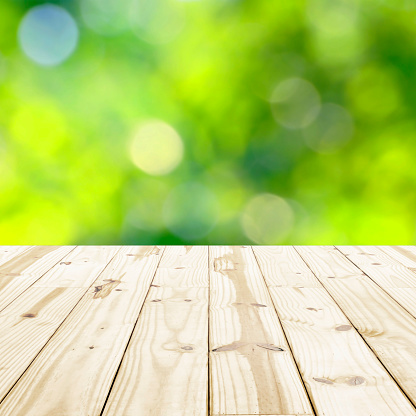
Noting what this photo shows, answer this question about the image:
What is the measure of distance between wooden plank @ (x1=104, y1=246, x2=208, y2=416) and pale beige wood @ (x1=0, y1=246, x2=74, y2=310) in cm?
37

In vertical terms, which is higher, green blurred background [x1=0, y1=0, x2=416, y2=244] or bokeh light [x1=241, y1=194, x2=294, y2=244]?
green blurred background [x1=0, y1=0, x2=416, y2=244]

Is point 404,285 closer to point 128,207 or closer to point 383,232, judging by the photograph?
point 383,232

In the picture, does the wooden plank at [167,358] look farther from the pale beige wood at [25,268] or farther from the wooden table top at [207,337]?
the pale beige wood at [25,268]

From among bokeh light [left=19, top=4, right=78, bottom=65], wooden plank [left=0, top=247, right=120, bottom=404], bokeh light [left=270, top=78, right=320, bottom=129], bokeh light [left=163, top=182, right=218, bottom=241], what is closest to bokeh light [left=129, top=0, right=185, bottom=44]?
bokeh light [left=19, top=4, right=78, bottom=65]

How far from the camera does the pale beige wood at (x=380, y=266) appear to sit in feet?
5.09

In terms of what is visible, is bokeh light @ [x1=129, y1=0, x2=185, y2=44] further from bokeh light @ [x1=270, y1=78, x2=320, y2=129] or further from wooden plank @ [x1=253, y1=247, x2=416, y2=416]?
wooden plank @ [x1=253, y1=247, x2=416, y2=416]

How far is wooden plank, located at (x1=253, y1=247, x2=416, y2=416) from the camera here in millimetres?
807

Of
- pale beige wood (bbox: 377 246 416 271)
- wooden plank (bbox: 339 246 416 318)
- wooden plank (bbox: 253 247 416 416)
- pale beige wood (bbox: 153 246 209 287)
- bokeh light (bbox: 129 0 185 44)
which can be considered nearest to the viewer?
wooden plank (bbox: 253 247 416 416)

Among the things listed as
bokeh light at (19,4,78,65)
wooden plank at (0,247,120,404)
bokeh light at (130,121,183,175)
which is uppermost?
bokeh light at (19,4,78,65)

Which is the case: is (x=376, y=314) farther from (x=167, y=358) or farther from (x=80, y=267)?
(x=80, y=267)

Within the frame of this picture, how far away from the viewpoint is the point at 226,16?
209 centimetres

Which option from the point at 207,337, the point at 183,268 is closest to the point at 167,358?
the point at 207,337

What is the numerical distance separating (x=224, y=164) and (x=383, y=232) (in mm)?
713

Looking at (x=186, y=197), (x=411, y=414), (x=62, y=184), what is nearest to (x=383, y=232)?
(x=186, y=197)
